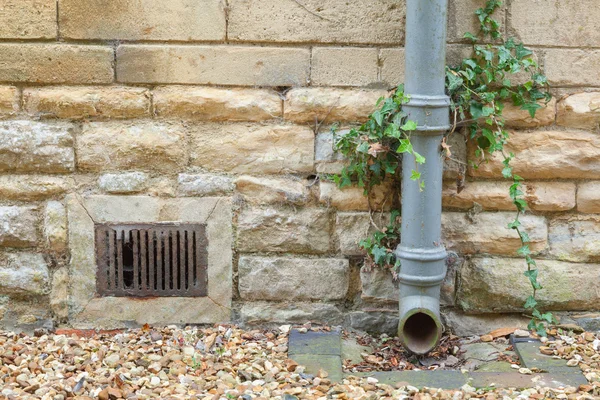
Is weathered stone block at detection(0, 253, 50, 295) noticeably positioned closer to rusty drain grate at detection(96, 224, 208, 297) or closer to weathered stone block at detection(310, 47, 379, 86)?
rusty drain grate at detection(96, 224, 208, 297)

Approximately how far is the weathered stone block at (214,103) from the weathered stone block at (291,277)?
659 millimetres

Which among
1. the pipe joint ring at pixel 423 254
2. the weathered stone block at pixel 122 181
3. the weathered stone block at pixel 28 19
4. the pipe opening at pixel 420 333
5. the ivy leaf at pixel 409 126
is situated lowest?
the pipe opening at pixel 420 333

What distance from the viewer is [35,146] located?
333 cm

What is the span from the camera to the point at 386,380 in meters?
2.95

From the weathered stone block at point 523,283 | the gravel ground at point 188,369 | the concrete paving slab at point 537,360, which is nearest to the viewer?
the gravel ground at point 188,369

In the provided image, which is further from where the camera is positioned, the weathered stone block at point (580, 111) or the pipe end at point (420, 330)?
the weathered stone block at point (580, 111)

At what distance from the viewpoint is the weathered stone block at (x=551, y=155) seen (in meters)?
3.32

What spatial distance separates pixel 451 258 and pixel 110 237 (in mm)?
1538

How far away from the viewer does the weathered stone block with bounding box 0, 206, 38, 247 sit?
3.35m

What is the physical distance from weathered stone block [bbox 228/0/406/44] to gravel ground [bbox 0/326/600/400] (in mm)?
1312

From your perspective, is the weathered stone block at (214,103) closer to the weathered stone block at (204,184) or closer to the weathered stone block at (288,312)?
the weathered stone block at (204,184)

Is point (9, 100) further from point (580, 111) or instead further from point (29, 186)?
point (580, 111)

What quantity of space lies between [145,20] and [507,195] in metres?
1.77

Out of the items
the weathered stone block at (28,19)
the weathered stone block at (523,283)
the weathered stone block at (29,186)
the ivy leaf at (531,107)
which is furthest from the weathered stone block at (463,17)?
the weathered stone block at (29,186)
